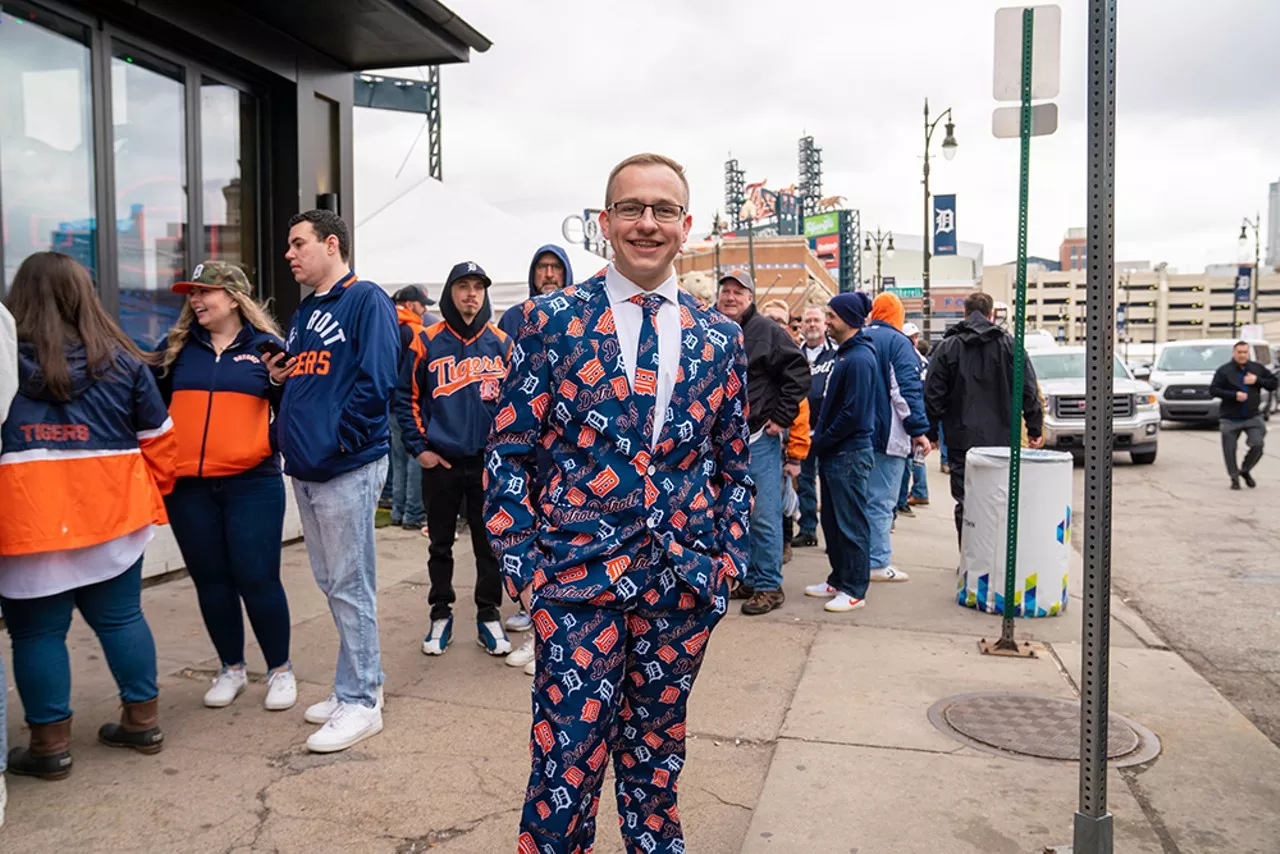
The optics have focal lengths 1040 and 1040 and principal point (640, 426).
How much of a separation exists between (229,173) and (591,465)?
663 cm

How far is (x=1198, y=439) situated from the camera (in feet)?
68.2

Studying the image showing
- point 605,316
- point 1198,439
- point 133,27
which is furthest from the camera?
point 1198,439

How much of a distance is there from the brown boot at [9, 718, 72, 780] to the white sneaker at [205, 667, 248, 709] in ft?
2.49

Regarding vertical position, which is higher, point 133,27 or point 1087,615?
point 133,27

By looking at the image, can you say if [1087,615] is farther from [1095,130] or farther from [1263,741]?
[1263,741]

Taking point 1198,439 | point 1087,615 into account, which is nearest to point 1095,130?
point 1087,615

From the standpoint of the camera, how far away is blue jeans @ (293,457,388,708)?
418cm

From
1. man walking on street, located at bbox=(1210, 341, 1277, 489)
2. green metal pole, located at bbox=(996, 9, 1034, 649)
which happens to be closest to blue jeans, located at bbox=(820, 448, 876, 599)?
green metal pole, located at bbox=(996, 9, 1034, 649)

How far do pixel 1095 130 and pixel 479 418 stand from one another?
10.6 feet

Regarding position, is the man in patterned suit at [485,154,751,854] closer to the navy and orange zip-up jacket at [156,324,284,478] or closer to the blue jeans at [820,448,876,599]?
the navy and orange zip-up jacket at [156,324,284,478]

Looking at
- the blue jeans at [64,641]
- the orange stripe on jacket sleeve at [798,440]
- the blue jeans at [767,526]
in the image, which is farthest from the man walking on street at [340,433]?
the orange stripe on jacket sleeve at [798,440]

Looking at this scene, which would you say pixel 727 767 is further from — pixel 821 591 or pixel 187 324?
pixel 821 591

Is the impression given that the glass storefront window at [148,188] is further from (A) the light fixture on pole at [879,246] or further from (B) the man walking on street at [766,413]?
(A) the light fixture on pole at [879,246]

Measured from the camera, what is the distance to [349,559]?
4.22 metres
